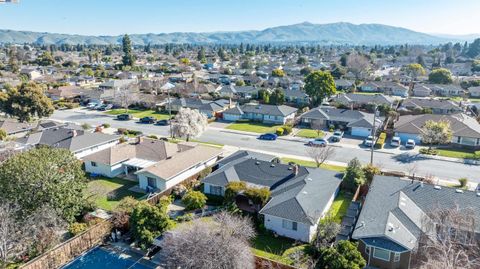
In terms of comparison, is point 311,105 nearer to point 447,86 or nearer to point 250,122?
point 250,122

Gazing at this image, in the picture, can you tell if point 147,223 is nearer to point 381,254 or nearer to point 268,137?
point 381,254

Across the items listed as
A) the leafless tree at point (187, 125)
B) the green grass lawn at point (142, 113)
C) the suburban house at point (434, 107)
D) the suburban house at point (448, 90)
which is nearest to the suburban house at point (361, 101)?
the suburban house at point (434, 107)

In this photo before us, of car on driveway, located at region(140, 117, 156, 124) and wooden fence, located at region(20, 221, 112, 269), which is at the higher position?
car on driveway, located at region(140, 117, 156, 124)

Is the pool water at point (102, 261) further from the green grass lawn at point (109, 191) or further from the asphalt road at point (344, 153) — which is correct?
the asphalt road at point (344, 153)

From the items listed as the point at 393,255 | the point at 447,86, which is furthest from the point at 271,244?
the point at 447,86

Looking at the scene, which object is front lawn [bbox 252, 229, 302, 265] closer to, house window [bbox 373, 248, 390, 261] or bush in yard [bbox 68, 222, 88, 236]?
house window [bbox 373, 248, 390, 261]

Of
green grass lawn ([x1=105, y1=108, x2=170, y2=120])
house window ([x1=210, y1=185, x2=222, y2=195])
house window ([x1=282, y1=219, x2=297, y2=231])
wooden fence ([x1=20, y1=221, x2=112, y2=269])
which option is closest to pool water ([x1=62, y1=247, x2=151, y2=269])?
wooden fence ([x1=20, y1=221, x2=112, y2=269])
